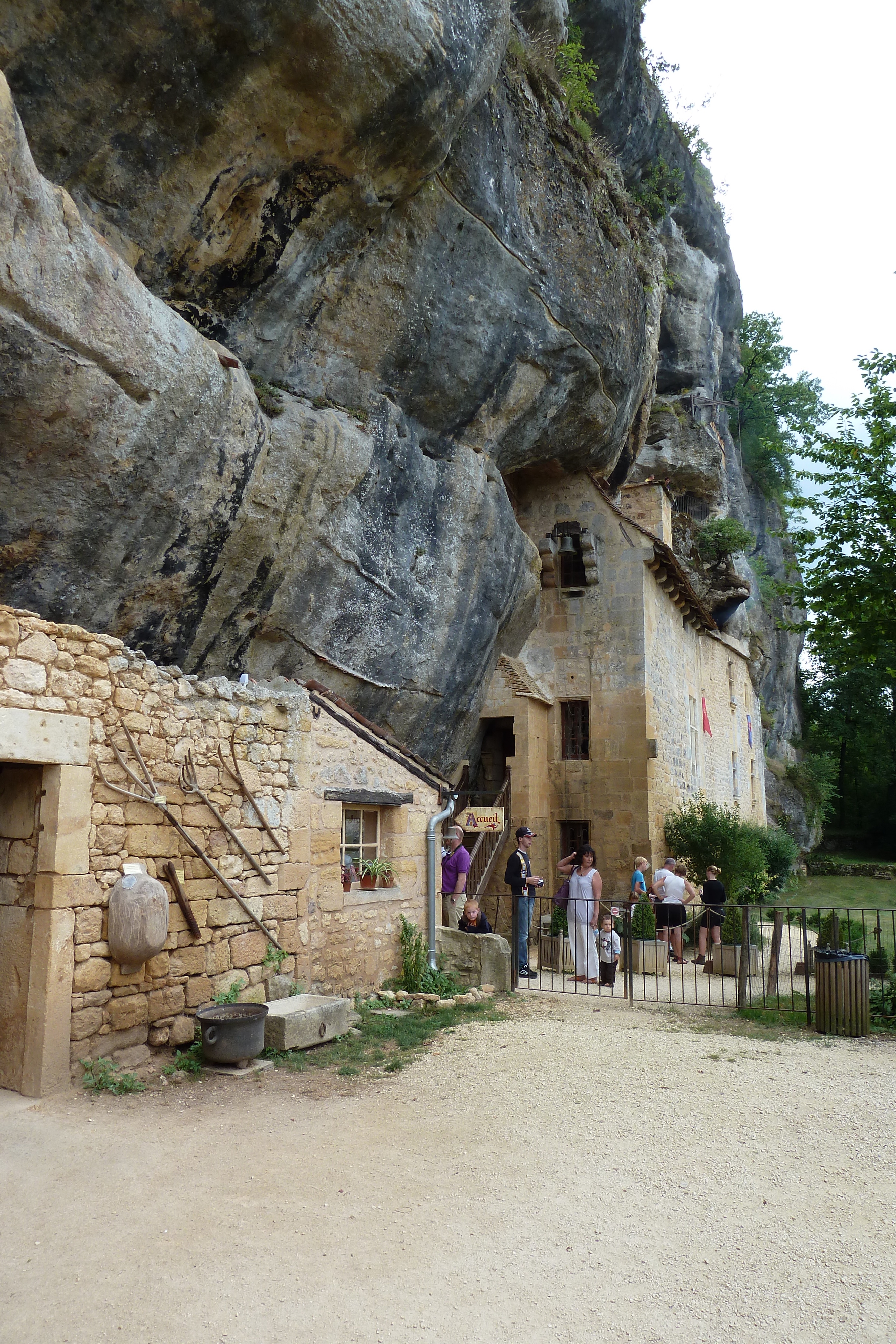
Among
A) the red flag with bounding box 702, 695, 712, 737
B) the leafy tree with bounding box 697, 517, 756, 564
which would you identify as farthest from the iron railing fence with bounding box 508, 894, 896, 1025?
the leafy tree with bounding box 697, 517, 756, 564

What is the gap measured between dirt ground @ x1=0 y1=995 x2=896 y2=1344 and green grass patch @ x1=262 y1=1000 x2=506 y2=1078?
0.26m

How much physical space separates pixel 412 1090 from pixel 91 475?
19.3 ft

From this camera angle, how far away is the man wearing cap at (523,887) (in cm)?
1114

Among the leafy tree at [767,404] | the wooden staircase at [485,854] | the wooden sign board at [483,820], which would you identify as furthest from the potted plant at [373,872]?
the leafy tree at [767,404]

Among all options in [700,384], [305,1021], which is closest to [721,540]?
[700,384]

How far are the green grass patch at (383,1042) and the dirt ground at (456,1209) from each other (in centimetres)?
26

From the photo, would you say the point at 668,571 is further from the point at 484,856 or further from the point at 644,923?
the point at 644,923

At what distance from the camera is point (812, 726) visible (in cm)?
3906

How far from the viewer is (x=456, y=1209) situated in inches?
169

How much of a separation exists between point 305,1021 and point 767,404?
105ft

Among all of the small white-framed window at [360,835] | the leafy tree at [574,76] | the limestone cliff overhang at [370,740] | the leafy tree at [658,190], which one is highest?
the leafy tree at [658,190]

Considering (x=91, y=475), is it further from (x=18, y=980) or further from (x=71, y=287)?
(x=18, y=980)

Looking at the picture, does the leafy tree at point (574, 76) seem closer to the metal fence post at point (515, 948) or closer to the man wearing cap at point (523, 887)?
the man wearing cap at point (523, 887)

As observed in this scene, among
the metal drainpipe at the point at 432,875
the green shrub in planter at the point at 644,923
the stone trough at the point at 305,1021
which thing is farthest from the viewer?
the green shrub in planter at the point at 644,923
